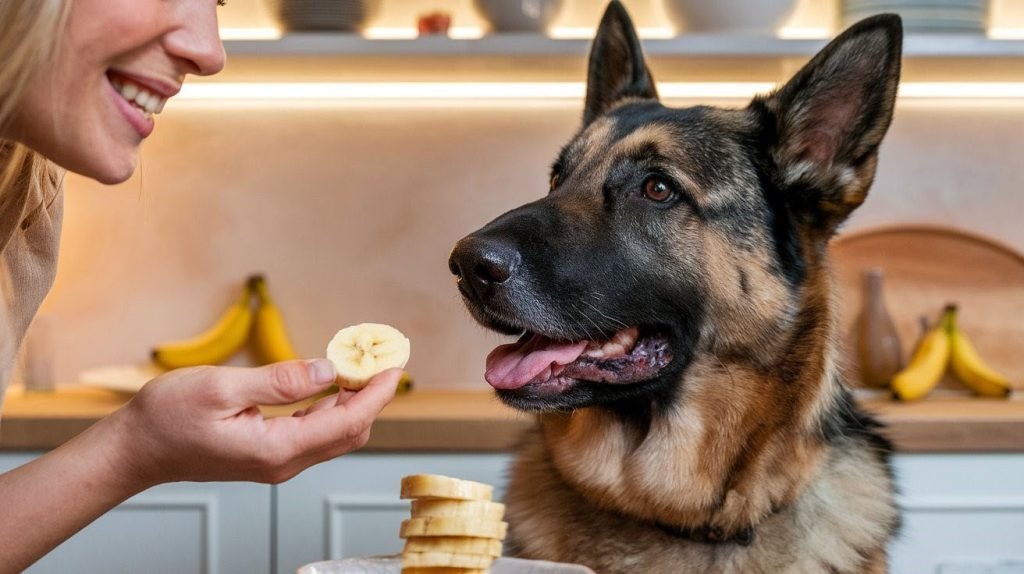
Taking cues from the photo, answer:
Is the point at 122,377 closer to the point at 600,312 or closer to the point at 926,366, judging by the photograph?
the point at 600,312

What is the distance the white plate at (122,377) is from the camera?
2.19 m

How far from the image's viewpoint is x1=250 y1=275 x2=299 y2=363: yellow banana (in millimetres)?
2467

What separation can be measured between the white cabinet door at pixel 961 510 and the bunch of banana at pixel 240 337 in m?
1.36

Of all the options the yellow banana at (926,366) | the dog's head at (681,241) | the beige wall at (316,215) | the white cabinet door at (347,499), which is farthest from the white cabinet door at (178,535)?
the yellow banana at (926,366)

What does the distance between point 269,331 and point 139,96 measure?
5.21 ft

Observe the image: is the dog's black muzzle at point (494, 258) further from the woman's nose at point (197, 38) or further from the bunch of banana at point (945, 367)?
the bunch of banana at point (945, 367)

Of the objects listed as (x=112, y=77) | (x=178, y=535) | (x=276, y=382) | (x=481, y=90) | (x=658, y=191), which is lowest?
(x=178, y=535)

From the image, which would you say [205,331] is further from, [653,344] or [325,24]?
[653,344]

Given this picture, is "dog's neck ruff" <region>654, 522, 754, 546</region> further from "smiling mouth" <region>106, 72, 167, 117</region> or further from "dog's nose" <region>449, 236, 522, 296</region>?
"smiling mouth" <region>106, 72, 167, 117</region>

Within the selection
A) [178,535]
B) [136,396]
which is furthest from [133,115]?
[178,535]

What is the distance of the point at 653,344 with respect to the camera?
1.31 metres

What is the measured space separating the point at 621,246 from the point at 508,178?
1.30 metres

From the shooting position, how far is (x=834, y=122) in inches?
52.5

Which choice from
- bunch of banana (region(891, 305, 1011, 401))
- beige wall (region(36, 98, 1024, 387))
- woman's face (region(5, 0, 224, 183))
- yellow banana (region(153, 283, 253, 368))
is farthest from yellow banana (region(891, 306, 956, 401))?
woman's face (region(5, 0, 224, 183))
